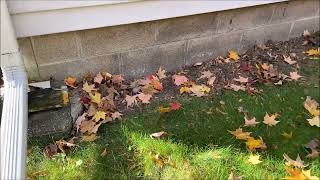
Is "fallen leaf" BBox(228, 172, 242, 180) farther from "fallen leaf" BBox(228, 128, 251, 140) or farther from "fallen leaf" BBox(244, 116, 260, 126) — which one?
"fallen leaf" BBox(244, 116, 260, 126)

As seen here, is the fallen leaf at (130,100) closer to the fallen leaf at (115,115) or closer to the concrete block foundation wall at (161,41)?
the fallen leaf at (115,115)

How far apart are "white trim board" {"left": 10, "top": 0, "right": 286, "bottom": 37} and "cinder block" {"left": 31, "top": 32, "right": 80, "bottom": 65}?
79 mm

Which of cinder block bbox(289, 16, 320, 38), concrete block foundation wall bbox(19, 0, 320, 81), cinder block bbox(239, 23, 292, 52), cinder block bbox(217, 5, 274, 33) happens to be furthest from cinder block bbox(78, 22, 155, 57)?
cinder block bbox(289, 16, 320, 38)

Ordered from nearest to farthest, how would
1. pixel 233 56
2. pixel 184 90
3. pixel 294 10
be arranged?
pixel 184 90, pixel 233 56, pixel 294 10

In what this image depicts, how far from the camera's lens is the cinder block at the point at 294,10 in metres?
3.73

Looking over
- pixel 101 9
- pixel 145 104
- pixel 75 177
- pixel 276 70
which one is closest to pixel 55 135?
pixel 75 177

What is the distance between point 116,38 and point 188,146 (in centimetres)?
108

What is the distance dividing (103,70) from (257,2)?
5.08ft

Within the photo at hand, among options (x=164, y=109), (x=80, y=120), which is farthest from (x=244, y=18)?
(x=80, y=120)

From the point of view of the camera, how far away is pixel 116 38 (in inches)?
123

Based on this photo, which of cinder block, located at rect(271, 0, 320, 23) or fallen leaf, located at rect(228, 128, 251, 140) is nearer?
fallen leaf, located at rect(228, 128, 251, 140)

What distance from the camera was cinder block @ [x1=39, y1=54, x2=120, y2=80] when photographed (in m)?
3.04

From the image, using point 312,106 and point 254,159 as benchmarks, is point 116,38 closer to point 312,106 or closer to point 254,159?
point 254,159

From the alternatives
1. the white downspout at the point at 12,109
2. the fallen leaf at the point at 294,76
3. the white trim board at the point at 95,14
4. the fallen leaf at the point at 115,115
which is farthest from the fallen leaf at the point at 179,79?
→ the white downspout at the point at 12,109
